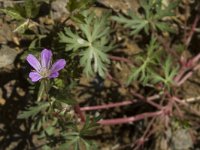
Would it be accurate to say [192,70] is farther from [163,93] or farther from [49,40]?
[49,40]

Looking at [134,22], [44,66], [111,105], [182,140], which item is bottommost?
[182,140]

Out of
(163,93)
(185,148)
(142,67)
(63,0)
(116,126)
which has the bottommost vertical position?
(185,148)

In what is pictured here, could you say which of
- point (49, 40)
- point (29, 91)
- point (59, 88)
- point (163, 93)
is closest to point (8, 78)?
point (29, 91)

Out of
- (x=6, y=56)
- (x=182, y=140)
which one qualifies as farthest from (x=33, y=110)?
(x=182, y=140)

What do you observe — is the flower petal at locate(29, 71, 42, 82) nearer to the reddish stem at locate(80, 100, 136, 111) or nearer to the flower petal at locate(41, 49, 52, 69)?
the flower petal at locate(41, 49, 52, 69)

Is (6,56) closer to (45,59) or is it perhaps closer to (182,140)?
(45,59)

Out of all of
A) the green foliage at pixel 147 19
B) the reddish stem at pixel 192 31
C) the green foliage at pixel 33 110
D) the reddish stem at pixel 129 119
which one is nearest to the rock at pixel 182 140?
the reddish stem at pixel 129 119

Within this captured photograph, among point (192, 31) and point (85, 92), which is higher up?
point (192, 31)
